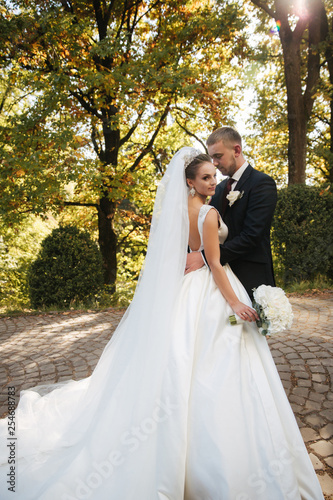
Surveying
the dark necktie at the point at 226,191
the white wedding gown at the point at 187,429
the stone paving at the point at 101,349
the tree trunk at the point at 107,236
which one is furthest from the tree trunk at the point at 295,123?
the white wedding gown at the point at 187,429

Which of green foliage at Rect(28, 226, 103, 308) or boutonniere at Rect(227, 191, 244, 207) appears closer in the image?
boutonniere at Rect(227, 191, 244, 207)

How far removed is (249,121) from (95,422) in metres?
15.5

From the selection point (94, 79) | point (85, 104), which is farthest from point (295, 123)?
point (85, 104)

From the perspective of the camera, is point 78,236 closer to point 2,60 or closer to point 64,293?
point 64,293

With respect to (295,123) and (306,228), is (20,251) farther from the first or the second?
(295,123)

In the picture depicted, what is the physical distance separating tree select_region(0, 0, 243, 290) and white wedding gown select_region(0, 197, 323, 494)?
602cm

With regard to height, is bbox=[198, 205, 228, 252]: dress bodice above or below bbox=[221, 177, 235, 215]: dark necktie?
below

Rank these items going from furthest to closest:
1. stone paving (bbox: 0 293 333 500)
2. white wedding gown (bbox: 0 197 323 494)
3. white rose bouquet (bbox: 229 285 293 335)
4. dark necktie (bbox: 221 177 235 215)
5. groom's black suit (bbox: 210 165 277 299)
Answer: stone paving (bbox: 0 293 333 500), dark necktie (bbox: 221 177 235 215), groom's black suit (bbox: 210 165 277 299), white rose bouquet (bbox: 229 285 293 335), white wedding gown (bbox: 0 197 323 494)

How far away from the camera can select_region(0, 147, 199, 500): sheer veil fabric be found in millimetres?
2006

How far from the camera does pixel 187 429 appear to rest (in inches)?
80.0

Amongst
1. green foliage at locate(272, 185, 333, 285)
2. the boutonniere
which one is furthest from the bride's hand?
green foliage at locate(272, 185, 333, 285)

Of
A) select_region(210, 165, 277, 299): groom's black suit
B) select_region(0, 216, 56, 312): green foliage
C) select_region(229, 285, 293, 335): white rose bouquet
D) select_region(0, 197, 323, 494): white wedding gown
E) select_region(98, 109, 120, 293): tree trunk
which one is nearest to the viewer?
select_region(0, 197, 323, 494): white wedding gown

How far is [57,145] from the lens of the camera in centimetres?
A: 743

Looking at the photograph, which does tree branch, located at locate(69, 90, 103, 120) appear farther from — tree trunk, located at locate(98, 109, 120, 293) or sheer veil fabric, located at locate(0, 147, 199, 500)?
sheer veil fabric, located at locate(0, 147, 199, 500)
